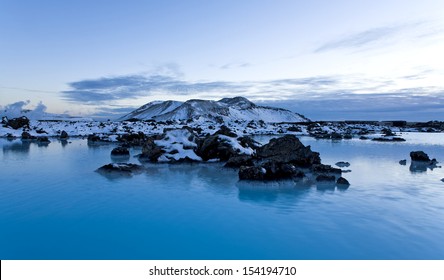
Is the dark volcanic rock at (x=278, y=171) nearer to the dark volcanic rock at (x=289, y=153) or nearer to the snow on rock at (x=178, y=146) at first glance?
the dark volcanic rock at (x=289, y=153)

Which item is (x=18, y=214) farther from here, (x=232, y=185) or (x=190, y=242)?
(x=232, y=185)

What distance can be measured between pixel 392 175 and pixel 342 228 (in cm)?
1238

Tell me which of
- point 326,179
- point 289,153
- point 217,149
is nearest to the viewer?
point 326,179

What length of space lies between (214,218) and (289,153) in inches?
525

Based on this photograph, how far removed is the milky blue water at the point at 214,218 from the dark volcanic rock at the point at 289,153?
491cm

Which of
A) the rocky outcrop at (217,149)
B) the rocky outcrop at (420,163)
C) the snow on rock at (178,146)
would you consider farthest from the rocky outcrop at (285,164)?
the rocky outcrop at (420,163)

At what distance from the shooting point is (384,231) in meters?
10.2

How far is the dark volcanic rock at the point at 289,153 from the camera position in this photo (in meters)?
23.2

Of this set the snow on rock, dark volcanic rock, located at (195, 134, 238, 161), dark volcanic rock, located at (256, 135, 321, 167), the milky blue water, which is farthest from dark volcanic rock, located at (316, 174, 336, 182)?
the snow on rock

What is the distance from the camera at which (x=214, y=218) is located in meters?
11.6

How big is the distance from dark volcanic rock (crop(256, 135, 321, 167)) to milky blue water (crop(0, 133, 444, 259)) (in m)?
4.91

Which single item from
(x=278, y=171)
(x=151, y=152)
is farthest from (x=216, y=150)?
(x=278, y=171)

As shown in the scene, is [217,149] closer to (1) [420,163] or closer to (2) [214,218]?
(2) [214,218]
